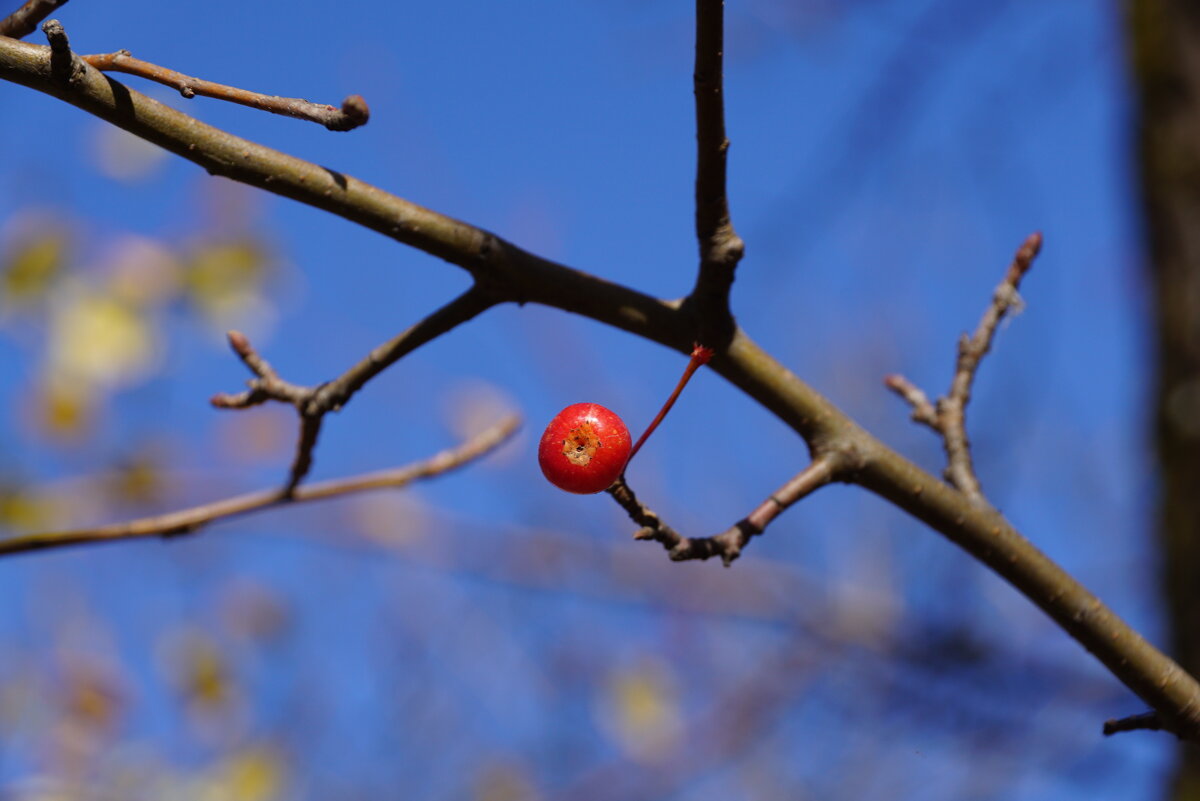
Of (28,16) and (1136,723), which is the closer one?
(28,16)

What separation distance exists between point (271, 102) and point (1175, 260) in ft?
8.15

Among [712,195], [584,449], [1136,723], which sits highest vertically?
[712,195]

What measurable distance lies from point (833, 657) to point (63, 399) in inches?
109

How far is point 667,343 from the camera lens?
1.03 metres

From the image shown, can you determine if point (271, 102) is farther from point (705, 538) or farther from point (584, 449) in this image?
point (705, 538)

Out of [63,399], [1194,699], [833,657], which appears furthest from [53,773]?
[1194,699]

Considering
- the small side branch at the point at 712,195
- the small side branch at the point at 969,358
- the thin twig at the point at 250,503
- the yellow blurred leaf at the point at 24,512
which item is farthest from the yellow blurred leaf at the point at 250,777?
the small side branch at the point at 712,195

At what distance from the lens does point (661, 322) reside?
40.1 inches

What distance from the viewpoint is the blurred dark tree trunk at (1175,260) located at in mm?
2387

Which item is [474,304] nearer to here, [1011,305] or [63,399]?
[1011,305]

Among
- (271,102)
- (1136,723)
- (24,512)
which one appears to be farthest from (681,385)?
(24,512)

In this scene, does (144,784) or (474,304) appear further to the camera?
(144,784)

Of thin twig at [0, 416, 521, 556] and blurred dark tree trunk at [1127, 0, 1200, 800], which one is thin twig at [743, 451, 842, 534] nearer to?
thin twig at [0, 416, 521, 556]

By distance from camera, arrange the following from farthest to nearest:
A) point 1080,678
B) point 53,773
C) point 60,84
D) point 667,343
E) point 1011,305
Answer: point 53,773
point 1080,678
point 1011,305
point 667,343
point 60,84
